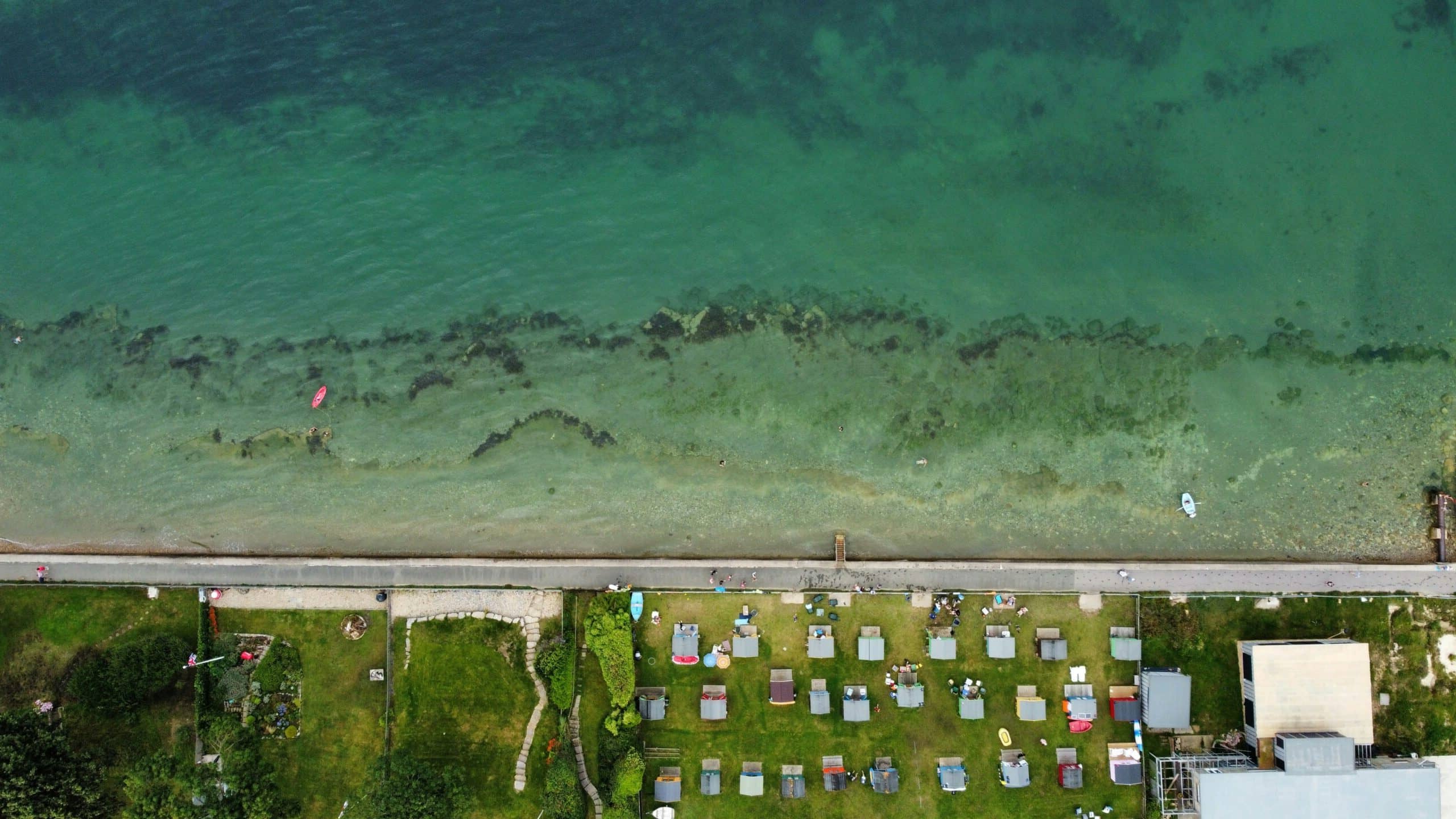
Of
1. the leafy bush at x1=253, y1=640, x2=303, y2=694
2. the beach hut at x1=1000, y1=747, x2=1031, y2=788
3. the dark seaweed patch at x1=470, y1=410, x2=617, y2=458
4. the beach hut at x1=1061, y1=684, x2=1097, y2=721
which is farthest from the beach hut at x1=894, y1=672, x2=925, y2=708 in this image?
the leafy bush at x1=253, y1=640, x2=303, y2=694

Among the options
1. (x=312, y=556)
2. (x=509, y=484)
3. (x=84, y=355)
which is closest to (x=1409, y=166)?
(x=509, y=484)

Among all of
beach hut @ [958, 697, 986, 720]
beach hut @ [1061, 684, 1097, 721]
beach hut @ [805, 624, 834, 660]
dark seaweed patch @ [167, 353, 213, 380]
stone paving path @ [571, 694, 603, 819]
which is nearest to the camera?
beach hut @ [1061, 684, 1097, 721]

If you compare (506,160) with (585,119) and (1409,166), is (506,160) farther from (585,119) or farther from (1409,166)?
(1409,166)

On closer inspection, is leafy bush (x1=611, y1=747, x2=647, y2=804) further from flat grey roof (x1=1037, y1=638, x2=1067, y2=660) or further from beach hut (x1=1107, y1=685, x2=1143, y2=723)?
beach hut (x1=1107, y1=685, x2=1143, y2=723)

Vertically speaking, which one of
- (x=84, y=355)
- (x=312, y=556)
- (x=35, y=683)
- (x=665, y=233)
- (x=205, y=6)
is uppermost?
(x=205, y=6)

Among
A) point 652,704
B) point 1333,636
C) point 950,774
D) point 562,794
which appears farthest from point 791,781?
point 1333,636
